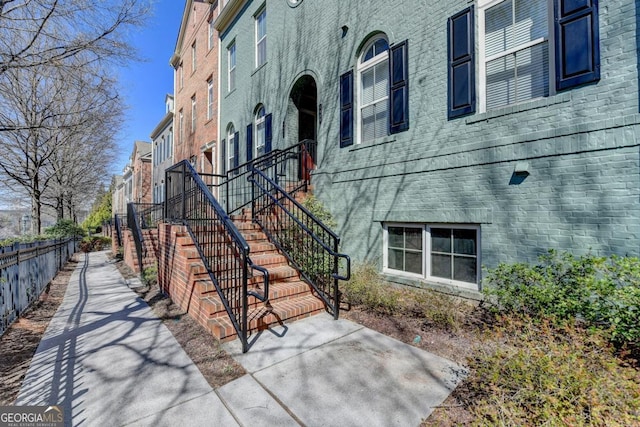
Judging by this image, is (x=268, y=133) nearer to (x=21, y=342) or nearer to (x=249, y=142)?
(x=249, y=142)

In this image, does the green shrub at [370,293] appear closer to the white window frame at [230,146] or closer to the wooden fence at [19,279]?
the wooden fence at [19,279]

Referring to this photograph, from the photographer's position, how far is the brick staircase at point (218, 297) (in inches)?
144

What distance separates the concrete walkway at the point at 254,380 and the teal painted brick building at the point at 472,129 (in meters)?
2.11

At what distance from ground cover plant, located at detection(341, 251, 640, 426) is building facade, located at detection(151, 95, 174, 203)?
58.3ft

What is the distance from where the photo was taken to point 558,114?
3.62 meters

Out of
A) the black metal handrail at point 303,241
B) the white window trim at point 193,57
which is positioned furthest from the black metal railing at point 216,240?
the white window trim at point 193,57

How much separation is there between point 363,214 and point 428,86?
2.49 metres

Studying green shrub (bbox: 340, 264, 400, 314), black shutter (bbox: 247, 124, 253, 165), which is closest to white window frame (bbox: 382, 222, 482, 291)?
green shrub (bbox: 340, 264, 400, 314)

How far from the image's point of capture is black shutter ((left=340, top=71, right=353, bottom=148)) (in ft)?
20.5

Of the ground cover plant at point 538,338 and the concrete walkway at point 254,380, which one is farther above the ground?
the ground cover plant at point 538,338

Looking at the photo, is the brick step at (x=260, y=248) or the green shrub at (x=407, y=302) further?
the brick step at (x=260, y=248)

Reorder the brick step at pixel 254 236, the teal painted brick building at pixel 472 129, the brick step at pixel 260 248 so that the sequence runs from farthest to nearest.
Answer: the brick step at pixel 254 236 → the brick step at pixel 260 248 → the teal painted brick building at pixel 472 129

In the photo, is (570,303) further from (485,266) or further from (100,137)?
(100,137)

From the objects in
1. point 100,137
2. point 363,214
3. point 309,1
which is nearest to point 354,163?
point 363,214
